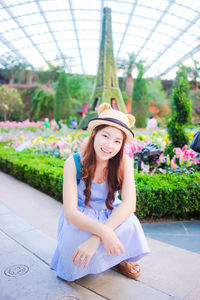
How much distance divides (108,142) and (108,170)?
220mm

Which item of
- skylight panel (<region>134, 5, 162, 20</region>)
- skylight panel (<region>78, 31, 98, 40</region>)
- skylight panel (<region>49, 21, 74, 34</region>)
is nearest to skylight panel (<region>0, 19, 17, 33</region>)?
skylight panel (<region>49, 21, 74, 34</region>)

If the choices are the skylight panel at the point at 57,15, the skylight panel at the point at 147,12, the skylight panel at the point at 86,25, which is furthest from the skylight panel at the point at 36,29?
the skylight panel at the point at 147,12

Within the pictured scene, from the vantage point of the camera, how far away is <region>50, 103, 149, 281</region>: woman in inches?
53.0

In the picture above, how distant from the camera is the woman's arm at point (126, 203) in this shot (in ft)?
4.60

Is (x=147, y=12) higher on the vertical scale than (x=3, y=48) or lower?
higher

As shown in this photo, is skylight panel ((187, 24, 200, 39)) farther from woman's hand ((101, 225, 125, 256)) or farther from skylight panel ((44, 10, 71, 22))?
woman's hand ((101, 225, 125, 256))

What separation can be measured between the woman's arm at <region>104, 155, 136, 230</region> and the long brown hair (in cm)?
4

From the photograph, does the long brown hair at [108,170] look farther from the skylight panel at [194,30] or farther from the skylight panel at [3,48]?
the skylight panel at [3,48]

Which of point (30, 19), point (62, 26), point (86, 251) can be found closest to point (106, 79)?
point (30, 19)

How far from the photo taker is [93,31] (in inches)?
912

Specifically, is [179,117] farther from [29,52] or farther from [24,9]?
[29,52]

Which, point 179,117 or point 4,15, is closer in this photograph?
point 179,117

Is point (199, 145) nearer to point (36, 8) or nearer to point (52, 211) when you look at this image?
point (52, 211)

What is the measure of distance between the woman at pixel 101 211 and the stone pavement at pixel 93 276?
0.10 metres
